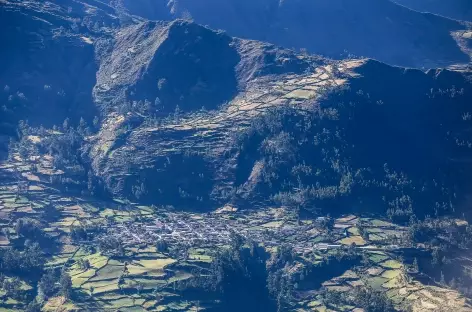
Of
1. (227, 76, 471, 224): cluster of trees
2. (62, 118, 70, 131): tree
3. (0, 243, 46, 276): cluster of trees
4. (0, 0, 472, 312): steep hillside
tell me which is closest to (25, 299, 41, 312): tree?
(0, 0, 472, 312): steep hillside

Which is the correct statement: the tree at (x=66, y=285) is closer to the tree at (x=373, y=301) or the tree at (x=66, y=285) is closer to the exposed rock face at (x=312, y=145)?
the exposed rock face at (x=312, y=145)

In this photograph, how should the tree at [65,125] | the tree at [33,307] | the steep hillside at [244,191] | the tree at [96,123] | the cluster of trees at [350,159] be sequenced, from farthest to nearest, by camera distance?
the tree at [96,123] → the tree at [65,125] → the cluster of trees at [350,159] → the steep hillside at [244,191] → the tree at [33,307]

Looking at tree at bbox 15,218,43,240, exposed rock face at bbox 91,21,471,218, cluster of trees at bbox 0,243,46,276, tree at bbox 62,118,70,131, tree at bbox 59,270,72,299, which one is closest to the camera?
tree at bbox 59,270,72,299

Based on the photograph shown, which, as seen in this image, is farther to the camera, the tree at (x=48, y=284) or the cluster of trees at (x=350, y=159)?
the cluster of trees at (x=350, y=159)

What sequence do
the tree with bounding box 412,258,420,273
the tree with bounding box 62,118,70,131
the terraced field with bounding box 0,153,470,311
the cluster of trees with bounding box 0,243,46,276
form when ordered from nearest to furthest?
the terraced field with bounding box 0,153,470,311, the tree with bounding box 412,258,420,273, the cluster of trees with bounding box 0,243,46,276, the tree with bounding box 62,118,70,131

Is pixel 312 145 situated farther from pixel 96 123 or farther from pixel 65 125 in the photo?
pixel 65 125

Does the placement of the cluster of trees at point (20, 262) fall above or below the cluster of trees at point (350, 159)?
below

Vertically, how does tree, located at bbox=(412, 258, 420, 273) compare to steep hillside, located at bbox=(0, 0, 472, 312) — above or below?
below

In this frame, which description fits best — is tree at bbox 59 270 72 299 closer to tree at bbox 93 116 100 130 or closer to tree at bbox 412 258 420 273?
tree at bbox 412 258 420 273

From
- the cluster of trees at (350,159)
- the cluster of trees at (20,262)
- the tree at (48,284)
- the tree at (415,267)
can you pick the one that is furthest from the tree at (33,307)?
the tree at (415,267)

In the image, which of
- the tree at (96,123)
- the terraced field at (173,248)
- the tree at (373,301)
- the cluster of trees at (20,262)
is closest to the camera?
the tree at (373,301)

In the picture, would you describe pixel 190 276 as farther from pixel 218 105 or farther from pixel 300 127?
pixel 218 105

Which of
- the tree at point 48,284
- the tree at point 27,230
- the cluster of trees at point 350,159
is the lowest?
the tree at point 48,284
